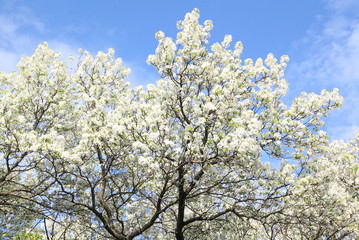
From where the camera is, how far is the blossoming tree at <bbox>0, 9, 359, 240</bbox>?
12680 millimetres

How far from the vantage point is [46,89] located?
1803 centimetres

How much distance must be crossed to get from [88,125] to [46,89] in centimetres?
528

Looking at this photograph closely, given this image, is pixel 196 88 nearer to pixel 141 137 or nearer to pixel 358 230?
pixel 141 137

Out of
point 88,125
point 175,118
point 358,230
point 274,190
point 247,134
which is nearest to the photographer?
point 247,134

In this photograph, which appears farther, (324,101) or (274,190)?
(324,101)

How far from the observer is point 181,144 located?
1411 cm

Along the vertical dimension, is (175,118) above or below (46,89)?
below

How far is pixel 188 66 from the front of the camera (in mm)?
14625

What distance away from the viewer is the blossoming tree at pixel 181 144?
1268 centimetres

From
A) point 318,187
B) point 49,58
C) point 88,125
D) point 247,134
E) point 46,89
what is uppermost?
point 49,58

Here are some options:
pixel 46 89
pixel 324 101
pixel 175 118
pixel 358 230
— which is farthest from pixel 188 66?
pixel 358 230

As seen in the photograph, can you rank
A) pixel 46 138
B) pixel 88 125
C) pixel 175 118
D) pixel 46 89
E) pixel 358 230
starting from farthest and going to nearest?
pixel 358 230 → pixel 46 89 → pixel 175 118 → pixel 88 125 → pixel 46 138

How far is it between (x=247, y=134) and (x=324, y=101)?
5436 millimetres

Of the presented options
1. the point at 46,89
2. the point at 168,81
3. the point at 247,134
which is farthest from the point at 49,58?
the point at 247,134
